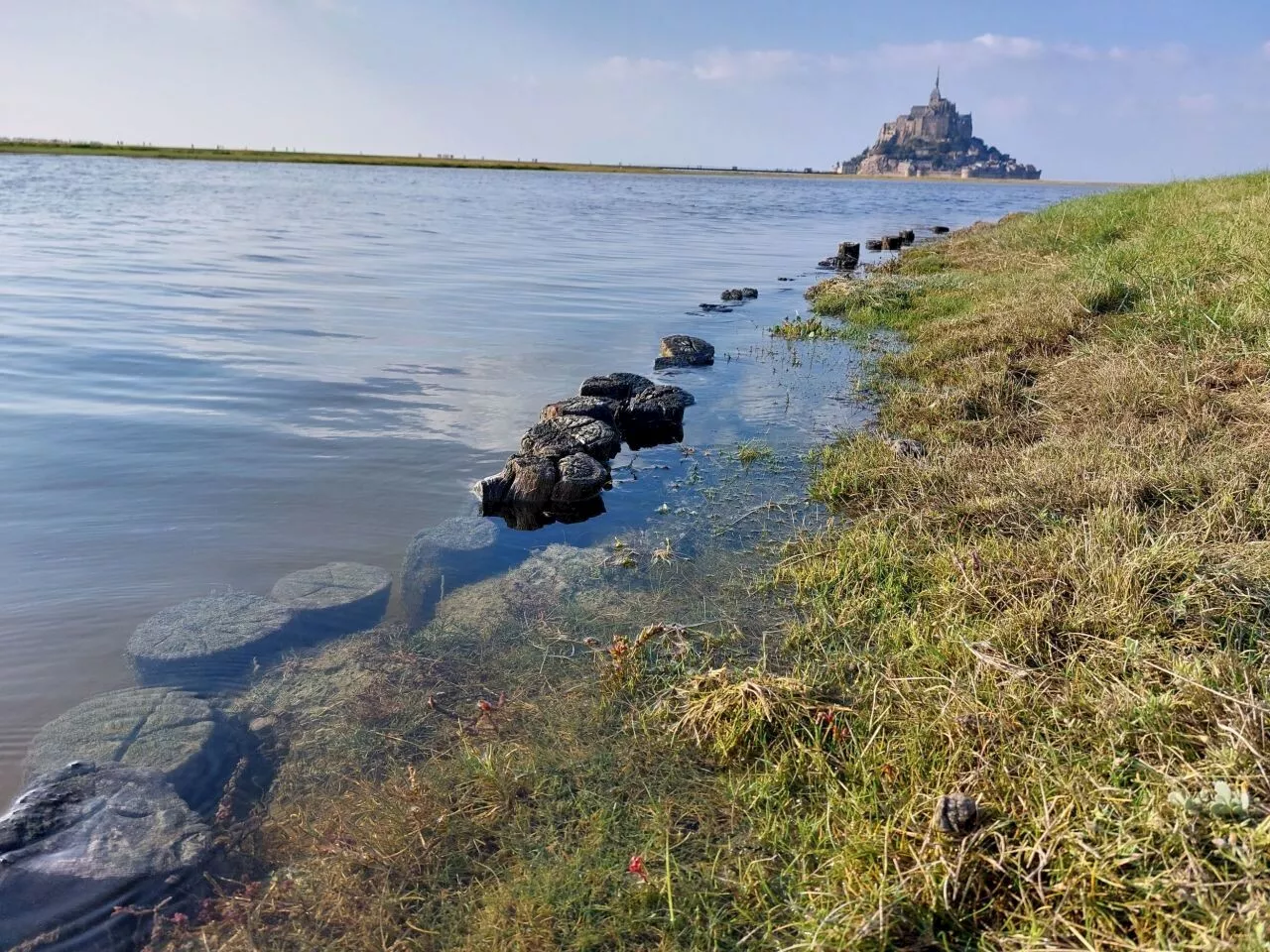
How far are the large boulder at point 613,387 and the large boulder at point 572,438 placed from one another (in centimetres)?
141

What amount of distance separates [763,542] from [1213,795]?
3.66 metres

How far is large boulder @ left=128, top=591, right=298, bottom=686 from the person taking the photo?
484 centimetres

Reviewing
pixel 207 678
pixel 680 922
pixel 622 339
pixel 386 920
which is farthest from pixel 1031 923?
pixel 622 339

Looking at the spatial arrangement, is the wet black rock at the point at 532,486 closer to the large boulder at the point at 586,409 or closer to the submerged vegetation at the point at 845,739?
the submerged vegetation at the point at 845,739

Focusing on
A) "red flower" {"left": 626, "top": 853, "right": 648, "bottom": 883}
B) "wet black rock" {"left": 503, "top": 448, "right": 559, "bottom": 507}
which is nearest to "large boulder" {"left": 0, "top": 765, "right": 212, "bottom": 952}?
"red flower" {"left": 626, "top": 853, "right": 648, "bottom": 883}

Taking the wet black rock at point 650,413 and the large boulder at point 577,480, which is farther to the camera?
the wet black rock at point 650,413

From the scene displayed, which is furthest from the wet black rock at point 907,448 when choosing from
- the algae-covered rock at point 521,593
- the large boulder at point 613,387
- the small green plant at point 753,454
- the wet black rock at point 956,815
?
the wet black rock at point 956,815

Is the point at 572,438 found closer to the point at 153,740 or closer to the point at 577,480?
the point at 577,480

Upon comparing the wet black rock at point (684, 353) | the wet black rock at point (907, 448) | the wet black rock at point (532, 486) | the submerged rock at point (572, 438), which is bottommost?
the wet black rock at point (532, 486)

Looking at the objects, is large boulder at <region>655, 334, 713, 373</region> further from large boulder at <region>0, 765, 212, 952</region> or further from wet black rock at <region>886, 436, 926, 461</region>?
large boulder at <region>0, 765, 212, 952</region>

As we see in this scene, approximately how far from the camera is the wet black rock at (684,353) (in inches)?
494

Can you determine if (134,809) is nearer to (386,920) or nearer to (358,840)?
(358,840)

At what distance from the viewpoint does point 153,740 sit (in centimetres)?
418

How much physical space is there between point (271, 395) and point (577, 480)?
526cm
